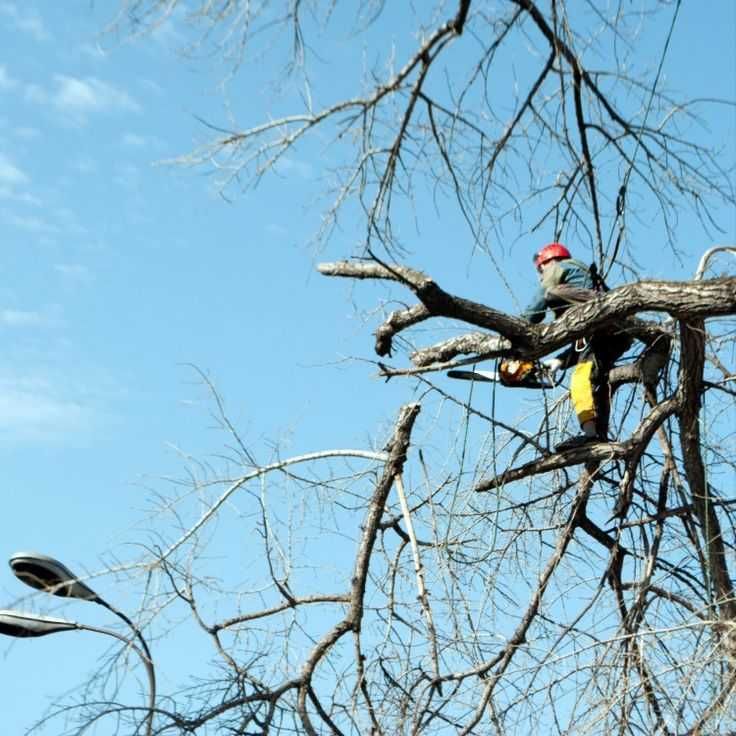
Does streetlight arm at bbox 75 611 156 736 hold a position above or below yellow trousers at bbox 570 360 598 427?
below

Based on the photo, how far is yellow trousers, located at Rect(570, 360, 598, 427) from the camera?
8211 millimetres

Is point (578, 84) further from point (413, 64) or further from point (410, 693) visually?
point (410, 693)

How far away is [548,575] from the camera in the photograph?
7902mm

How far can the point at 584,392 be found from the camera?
823cm

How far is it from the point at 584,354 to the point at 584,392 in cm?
20

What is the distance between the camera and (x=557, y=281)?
8258 millimetres

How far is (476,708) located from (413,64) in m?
2.73

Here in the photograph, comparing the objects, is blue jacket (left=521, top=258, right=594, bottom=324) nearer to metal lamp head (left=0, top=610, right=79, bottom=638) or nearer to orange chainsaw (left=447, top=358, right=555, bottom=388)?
orange chainsaw (left=447, top=358, right=555, bottom=388)

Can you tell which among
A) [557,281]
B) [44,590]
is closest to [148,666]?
[44,590]

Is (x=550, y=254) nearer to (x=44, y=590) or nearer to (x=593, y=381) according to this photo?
(x=593, y=381)

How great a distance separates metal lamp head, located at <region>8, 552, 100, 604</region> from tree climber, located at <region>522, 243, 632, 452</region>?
241 cm

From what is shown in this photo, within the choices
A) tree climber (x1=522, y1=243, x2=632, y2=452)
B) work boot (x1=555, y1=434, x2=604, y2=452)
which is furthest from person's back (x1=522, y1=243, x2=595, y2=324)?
work boot (x1=555, y1=434, x2=604, y2=452)

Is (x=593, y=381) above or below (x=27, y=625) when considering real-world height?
above

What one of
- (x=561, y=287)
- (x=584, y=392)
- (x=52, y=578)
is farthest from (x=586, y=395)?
(x=52, y=578)
